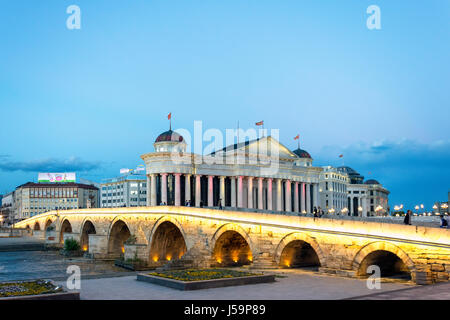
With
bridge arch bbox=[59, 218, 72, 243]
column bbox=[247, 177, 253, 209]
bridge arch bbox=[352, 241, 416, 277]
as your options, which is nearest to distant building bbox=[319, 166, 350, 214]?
column bbox=[247, 177, 253, 209]

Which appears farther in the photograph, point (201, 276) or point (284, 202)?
point (284, 202)

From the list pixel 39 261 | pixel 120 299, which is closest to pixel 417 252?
pixel 120 299

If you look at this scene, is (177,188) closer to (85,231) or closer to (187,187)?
(187,187)

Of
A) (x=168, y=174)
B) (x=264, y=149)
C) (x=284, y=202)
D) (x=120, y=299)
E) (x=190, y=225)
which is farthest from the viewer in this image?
(x=284, y=202)

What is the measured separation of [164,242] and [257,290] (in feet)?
87.0

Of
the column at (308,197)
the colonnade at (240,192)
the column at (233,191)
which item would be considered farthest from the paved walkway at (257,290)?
the column at (308,197)

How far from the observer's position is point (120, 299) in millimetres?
18578

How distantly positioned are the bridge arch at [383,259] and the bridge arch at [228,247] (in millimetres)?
10198

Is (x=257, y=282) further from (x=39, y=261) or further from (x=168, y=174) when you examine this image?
(x=168, y=174)

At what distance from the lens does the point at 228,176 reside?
231ft

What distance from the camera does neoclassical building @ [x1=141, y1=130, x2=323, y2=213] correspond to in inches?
2559

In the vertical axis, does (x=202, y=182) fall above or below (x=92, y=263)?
above

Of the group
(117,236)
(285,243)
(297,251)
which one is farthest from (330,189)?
(285,243)
